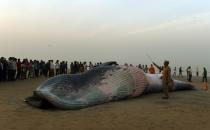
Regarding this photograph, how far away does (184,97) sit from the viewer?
63.1 feet

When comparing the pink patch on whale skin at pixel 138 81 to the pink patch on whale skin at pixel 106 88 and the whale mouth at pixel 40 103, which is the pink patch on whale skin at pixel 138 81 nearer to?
the pink patch on whale skin at pixel 106 88

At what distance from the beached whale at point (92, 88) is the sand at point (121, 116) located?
0.53m

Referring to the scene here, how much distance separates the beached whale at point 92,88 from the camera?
17633mm

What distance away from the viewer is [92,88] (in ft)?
61.3

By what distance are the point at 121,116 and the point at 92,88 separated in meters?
4.06

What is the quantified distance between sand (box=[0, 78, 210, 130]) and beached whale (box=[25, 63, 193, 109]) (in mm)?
535

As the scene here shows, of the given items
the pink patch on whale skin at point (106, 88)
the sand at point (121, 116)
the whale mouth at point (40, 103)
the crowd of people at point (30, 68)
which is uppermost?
the crowd of people at point (30, 68)

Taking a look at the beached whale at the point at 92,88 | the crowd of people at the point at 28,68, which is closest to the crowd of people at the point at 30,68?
the crowd of people at the point at 28,68

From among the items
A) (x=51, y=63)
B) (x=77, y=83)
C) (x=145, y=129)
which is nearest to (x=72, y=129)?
(x=145, y=129)

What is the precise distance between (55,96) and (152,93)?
506 cm

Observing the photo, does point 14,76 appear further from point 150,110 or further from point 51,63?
point 150,110

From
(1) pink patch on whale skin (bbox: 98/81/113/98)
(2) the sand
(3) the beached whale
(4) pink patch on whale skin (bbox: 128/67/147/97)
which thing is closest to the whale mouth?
(3) the beached whale

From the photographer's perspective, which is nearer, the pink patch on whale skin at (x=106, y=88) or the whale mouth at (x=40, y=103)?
the whale mouth at (x=40, y=103)

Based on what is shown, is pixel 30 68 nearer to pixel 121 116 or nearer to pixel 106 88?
pixel 106 88
